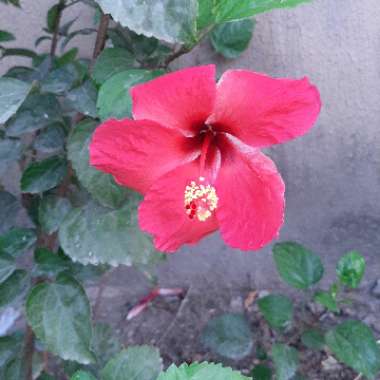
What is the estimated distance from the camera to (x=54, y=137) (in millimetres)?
1069

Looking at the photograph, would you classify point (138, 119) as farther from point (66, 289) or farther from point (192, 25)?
point (66, 289)

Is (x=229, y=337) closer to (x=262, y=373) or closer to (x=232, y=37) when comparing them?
(x=262, y=373)

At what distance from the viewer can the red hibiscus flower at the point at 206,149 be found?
717 millimetres

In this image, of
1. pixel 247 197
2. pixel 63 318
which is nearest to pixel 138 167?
pixel 247 197

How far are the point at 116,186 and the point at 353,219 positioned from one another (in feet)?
3.26

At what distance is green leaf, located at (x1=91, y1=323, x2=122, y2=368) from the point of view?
1.33 meters

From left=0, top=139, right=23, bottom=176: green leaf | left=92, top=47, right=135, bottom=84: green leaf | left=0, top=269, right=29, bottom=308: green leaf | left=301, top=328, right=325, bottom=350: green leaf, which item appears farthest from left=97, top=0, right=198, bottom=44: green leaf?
left=301, top=328, right=325, bottom=350: green leaf

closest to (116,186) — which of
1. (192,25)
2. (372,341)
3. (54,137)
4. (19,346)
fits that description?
(54,137)

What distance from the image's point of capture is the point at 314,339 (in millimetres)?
1427

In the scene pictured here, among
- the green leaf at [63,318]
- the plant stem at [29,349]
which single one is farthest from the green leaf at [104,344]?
the green leaf at [63,318]

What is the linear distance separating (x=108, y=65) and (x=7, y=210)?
1.49ft

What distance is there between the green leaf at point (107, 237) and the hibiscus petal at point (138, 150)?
6.9 inches

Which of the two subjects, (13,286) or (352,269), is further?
(352,269)

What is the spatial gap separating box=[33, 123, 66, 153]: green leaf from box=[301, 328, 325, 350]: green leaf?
777 mm
